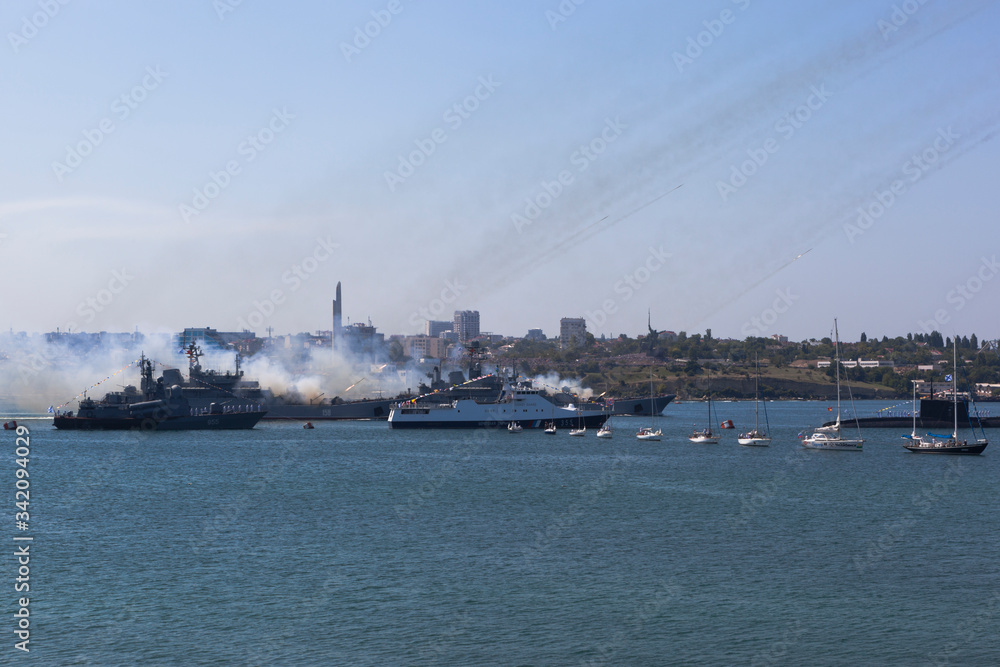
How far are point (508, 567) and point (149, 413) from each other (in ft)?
286

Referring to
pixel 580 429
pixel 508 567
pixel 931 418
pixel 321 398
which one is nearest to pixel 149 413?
pixel 321 398

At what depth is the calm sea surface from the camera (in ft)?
87.4

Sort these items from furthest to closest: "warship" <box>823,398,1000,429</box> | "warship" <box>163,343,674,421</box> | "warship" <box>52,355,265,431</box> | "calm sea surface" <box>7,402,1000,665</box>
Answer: "warship" <box>163,343,674,421</box>, "warship" <box>823,398,1000,429</box>, "warship" <box>52,355,265,431</box>, "calm sea surface" <box>7,402,1000,665</box>

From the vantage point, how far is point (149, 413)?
112688 millimetres

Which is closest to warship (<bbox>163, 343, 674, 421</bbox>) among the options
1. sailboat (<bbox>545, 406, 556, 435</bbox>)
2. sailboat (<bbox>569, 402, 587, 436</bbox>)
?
sailboat (<bbox>545, 406, 556, 435</bbox>)

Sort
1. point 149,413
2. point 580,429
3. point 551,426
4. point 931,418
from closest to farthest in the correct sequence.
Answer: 1. point 149,413
2. point 580,429
3. point 551,426
4. point 931,418

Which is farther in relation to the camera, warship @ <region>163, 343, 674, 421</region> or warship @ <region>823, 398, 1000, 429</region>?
warship @ <region>163, 343, 674, 421</region>

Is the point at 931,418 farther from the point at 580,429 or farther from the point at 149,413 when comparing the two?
the point at 149,413

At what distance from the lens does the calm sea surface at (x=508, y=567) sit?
87.4ft

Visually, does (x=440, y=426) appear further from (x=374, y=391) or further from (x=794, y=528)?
(x=794, y=528)

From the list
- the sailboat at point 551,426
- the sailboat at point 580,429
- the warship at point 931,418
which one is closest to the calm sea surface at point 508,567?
the sailboat at point 580,429

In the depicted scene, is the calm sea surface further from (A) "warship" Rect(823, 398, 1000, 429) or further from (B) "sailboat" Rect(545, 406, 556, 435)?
(A) "warship" Rect(823, 398, 1000, 429)

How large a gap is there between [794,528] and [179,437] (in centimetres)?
7724

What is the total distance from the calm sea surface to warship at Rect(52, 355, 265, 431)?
43197mm
